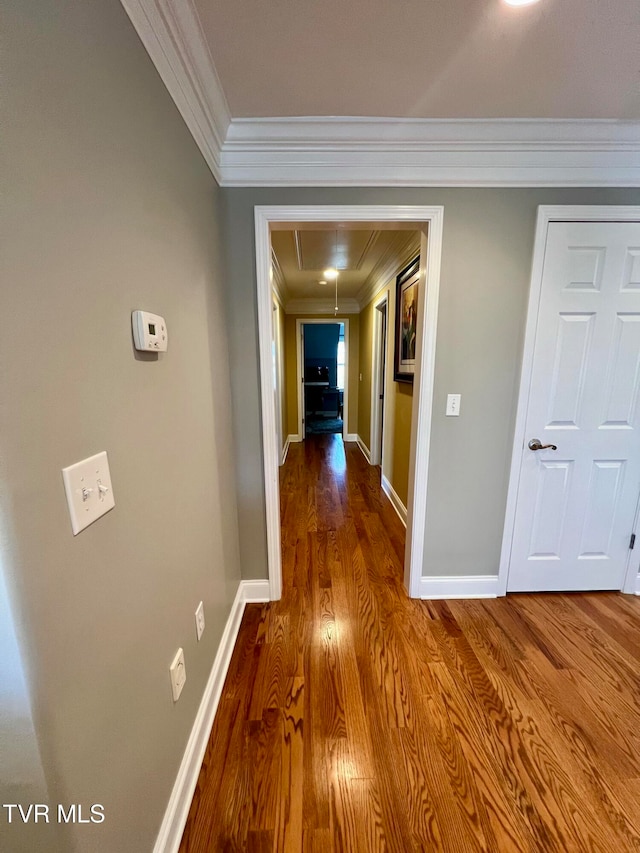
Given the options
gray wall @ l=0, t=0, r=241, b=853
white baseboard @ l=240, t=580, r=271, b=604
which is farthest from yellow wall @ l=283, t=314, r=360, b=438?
gray wall @ l=0, t=0, r=241, b=853

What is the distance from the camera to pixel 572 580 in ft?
6.27

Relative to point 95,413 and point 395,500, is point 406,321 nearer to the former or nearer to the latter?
point 395,500

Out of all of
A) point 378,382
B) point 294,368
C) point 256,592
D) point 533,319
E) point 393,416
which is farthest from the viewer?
point 294,368

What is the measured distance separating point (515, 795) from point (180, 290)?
2.01 metres

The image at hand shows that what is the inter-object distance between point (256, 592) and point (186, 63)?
7.64 feet

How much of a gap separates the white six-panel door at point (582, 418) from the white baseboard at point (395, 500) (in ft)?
3.30

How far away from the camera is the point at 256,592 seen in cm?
189

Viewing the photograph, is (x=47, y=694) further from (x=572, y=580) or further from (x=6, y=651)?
→ (x=572, y=580)

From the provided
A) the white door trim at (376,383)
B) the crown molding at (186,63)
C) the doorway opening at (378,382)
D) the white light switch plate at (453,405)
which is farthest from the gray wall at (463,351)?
the white door trim at (376,383)

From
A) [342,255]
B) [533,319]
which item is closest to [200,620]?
[533,319]

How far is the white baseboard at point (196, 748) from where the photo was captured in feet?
2.96

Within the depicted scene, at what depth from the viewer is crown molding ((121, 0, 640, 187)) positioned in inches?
55.2

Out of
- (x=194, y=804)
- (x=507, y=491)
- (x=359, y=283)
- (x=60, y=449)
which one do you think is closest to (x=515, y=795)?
(x=194, y=804)

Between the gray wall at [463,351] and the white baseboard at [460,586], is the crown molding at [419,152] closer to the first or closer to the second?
the gray wall at [463,351]
